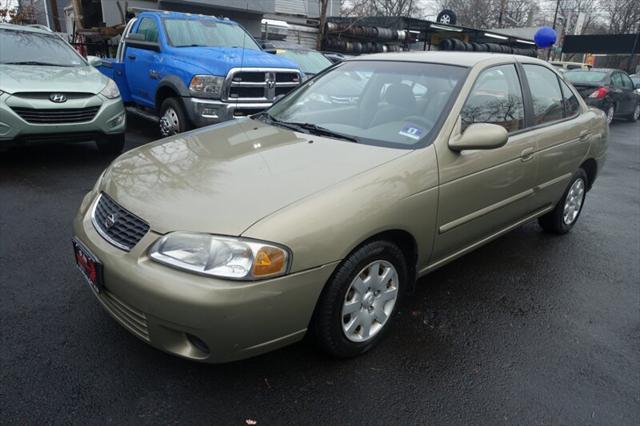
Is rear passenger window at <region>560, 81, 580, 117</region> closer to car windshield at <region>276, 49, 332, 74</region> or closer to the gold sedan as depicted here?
the gold sedan

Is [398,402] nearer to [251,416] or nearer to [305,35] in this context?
[251,416]

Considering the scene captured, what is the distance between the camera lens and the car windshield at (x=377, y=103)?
10.0 ft

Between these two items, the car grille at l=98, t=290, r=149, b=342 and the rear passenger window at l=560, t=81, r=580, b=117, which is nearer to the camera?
the car grille at l=98, t=290, r=149, b=342

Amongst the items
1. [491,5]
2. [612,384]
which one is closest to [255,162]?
[612,384]

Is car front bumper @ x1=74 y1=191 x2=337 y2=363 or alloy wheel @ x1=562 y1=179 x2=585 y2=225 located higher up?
car front bumper @ x1=74 y1=191 x2=337 y2=363

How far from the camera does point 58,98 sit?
5547 mm

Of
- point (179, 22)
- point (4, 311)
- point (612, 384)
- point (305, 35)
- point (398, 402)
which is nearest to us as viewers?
point (398, 402)

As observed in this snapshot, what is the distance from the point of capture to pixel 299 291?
223 cm

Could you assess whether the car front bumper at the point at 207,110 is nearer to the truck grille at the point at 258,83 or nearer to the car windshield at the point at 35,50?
the truck grille at the point at 258,83

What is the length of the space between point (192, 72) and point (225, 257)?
5093mm

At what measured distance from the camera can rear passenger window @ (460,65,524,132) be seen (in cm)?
322

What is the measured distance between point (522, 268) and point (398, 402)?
214 cm

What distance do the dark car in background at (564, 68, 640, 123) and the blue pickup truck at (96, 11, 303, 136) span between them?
32.3ft

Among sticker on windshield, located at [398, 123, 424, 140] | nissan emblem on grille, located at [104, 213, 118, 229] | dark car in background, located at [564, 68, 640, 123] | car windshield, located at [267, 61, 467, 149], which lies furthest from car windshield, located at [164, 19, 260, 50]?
dark car in background, located at [564, 68, 640, 123]
